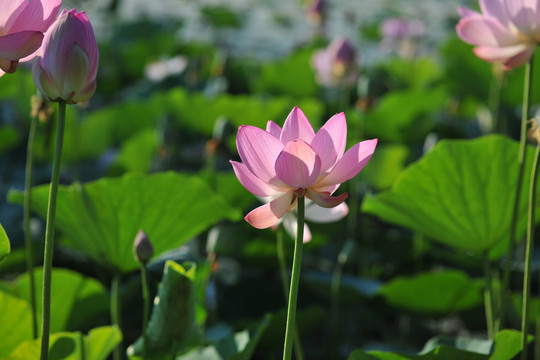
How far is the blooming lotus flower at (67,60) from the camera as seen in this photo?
0.52m

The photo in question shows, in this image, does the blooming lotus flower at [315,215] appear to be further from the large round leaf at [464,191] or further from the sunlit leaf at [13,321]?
the sunlit leaf at [13,321]

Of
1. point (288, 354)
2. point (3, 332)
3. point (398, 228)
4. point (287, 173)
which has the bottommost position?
point (398, 228)

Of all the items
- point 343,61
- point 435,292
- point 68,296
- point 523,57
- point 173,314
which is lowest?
point 435,292

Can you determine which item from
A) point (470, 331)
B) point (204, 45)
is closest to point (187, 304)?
point (470, 331)

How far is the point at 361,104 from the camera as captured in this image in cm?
141

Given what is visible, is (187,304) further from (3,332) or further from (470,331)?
(470,331)

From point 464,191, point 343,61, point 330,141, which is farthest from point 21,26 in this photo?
point 343,61

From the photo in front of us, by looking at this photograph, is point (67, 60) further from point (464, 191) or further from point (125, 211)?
point (464, 191)

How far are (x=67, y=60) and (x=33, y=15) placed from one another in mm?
46

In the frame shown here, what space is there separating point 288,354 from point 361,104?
0.96 metres

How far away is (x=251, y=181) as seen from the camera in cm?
53

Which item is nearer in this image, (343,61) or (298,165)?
(298,165)

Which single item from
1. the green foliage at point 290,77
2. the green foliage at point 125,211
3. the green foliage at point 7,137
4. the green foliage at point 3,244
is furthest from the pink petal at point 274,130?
the green foliage at point 290,77

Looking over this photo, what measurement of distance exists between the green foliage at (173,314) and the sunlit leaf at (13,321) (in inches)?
6.1
